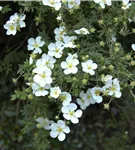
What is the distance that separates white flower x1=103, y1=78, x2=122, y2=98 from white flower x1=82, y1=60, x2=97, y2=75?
0.28 ft

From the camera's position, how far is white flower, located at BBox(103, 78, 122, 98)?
1.83 metres

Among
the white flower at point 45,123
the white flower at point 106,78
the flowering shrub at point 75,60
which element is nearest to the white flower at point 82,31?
the flowering shrub at point 75,60

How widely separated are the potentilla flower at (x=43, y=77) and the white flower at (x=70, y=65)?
70mm

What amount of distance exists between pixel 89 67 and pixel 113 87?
0.13 m

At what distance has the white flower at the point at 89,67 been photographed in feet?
5.89

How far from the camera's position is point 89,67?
5.93ft

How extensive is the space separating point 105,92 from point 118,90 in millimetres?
60

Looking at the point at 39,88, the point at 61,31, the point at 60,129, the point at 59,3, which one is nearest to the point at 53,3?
the point at 59,3

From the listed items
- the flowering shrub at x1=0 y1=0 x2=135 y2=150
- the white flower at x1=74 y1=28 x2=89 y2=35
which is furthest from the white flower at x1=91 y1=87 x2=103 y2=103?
the white flower at x1=74 y1=28 x2=89 y2=35

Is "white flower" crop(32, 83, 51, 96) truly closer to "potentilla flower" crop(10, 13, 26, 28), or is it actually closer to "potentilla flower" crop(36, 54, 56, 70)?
"potentilla flower" crop(36, 54, 56, 70)

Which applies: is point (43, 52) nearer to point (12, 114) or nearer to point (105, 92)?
point (105, 92)

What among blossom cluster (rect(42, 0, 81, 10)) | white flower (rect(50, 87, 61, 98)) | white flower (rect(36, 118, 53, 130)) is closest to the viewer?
white flower (rect(50, 87, 61, 98))

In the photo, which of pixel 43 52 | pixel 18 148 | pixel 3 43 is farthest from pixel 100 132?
pixel 43 52

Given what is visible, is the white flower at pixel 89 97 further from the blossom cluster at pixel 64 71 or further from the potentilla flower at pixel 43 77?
the potentilla flower at pixel 43 77
